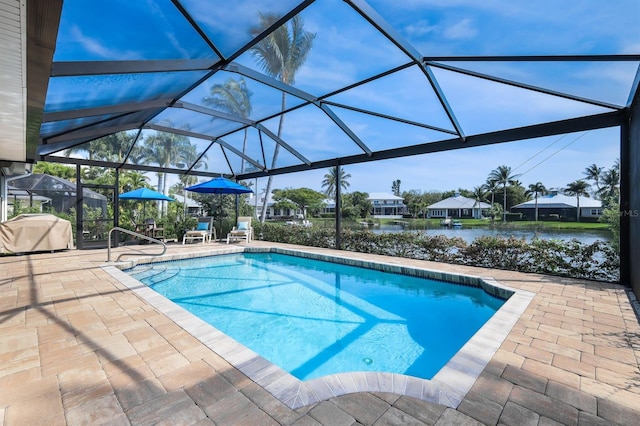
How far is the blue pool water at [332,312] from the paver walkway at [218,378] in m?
1.01

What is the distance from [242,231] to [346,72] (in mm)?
7685

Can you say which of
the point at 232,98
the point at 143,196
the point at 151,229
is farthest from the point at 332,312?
the point at 143,196

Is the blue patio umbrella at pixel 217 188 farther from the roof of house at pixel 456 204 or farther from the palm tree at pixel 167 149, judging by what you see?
the roof of house at pixel 456 204

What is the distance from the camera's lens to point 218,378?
2.21 metres

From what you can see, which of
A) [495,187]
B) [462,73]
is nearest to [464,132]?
[462,73]

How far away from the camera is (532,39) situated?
3439mm

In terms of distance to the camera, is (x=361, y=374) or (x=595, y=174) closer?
(x=361, y=374)

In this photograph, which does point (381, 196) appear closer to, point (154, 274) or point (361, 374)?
point (154, 274)

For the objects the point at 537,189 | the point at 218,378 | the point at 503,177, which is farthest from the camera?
the point at 503,177

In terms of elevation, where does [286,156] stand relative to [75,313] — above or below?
above

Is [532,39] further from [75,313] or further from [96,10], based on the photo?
[75,313]

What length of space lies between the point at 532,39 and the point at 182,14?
403 centimetres

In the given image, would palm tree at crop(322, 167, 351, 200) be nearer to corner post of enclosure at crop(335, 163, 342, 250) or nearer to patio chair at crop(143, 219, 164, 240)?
patio chair at crop(143, 219, 164, 240)

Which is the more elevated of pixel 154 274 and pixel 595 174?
pixel 595 174
